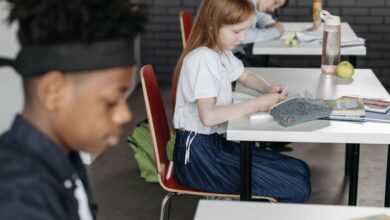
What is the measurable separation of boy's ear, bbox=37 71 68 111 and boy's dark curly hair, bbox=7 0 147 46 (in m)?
0.05

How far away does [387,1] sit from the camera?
5.58m

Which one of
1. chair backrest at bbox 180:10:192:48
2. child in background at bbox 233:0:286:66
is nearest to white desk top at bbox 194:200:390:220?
child in background at bbox 233:0:286:66

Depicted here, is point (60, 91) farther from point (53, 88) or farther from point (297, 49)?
point (297, 49)

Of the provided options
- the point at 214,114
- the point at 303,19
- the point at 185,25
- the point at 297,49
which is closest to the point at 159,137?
the point at 214,114

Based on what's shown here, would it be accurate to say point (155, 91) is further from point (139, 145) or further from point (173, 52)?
point (173, 52)

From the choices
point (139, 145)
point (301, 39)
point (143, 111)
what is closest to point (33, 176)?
point (139, 145)

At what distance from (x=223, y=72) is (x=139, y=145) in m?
1.19

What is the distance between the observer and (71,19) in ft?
3.04

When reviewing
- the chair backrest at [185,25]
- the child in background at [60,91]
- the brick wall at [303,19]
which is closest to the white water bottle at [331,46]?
the chair backrest at [185,25]

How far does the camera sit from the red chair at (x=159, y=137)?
2.48m

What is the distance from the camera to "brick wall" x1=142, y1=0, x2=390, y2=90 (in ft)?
18.4

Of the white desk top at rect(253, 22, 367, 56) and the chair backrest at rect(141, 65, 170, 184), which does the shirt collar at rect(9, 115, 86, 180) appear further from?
the white desk top at rect(253, 22, 367, 56)

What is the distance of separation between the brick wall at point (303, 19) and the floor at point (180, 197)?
1.61 metres

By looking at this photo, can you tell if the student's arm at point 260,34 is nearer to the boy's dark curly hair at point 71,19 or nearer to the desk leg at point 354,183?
the desk leg at point 354,183
